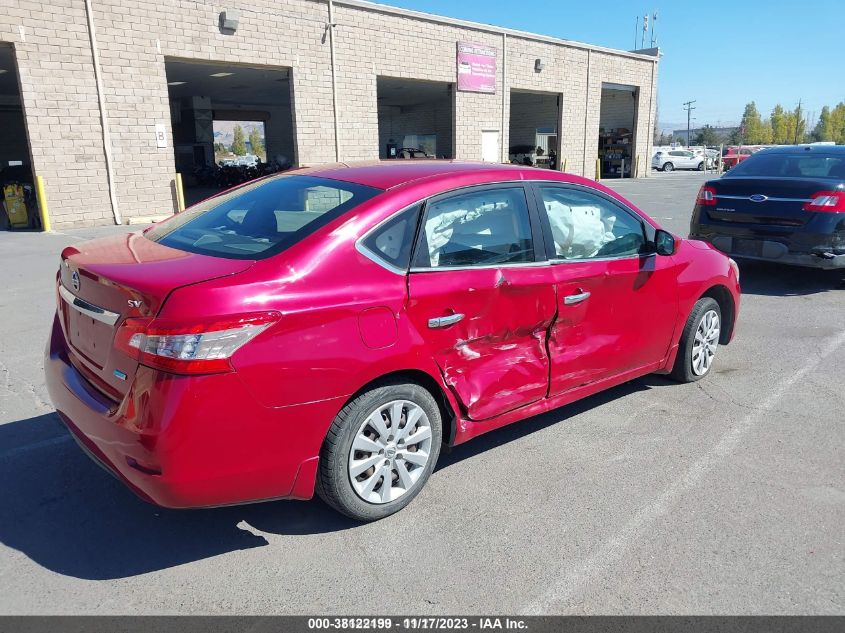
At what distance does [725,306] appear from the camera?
5332 millimetres

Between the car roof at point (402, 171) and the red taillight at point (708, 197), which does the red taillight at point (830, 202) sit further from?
the car roof at point (402, 171)

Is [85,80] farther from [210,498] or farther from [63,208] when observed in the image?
[210,498]

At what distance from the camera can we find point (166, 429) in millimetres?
2502

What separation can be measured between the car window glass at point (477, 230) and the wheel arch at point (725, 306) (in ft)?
6.92

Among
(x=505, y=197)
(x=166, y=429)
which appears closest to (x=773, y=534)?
(x=505, y=197)

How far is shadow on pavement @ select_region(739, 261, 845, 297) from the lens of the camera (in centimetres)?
817

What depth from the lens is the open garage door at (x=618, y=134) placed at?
3356 cm

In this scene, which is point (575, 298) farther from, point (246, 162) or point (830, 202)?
point (246, 162)

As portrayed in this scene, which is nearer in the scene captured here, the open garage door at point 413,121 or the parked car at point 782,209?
the parked car at point 782,209

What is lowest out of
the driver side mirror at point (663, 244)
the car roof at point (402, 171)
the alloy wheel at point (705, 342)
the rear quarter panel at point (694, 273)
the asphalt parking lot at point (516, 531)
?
the asphalt parking lot at point (516, 531)

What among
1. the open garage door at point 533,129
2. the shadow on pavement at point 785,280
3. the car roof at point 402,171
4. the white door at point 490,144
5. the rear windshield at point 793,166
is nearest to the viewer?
the car roof at point 402,171

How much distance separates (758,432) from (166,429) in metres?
3.63

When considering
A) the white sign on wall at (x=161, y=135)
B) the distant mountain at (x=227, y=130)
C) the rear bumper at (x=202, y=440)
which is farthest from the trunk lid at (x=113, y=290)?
the distant mountain at (x=227, y=130)

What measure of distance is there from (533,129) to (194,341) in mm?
34779
